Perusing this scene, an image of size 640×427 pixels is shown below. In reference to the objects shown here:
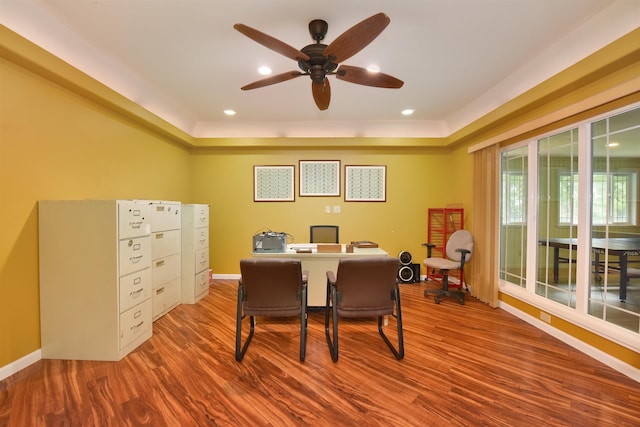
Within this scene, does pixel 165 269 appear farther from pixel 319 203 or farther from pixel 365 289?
pixel 319 203

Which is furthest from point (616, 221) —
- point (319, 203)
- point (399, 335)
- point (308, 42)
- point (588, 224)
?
point (319, 203)

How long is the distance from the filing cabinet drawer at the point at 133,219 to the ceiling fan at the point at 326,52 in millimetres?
1542

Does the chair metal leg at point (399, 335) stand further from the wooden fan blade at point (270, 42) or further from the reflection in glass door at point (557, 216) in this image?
the wooden fan blade at point (270, 42)

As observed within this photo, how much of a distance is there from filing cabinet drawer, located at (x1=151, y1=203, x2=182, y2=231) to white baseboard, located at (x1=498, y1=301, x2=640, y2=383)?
4334 millimetres

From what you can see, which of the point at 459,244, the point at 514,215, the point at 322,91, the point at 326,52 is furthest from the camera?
the point at 459,244

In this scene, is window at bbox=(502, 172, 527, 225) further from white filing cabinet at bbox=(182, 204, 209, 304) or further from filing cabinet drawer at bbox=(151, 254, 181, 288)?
filing cabinet drawer at bbox=(151, 254, 181, 288)

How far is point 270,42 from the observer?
1733 mm

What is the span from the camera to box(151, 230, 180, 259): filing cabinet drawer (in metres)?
2.97

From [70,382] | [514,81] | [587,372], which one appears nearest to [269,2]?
[514,81]

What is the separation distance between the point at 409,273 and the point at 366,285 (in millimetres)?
2660

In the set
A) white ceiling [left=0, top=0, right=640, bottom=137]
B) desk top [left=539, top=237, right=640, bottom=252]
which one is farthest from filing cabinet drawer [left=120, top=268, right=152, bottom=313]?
desk top [left=539, top=237, right=640, bottom=252]

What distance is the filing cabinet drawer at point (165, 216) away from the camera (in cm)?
291

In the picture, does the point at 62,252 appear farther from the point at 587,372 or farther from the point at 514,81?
the point at 514,81

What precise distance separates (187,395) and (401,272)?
140 inches
